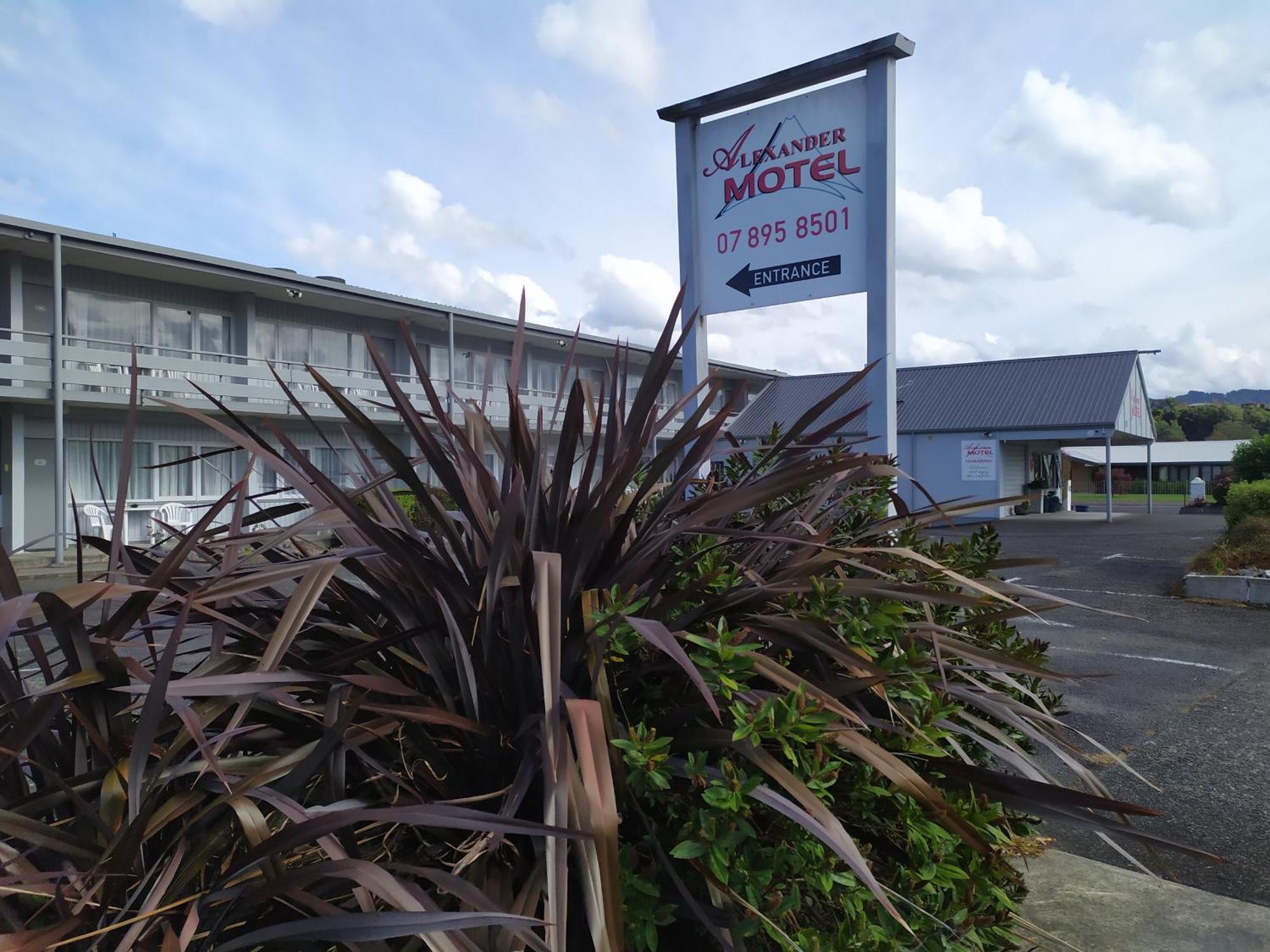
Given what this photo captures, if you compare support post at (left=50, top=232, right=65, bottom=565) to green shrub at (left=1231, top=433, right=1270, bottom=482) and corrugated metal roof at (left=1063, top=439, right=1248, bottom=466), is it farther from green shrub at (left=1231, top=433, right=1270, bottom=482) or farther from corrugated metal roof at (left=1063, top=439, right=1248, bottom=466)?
corrugated metal roof at (left=1063, top=439, right=1248, bottom=466)

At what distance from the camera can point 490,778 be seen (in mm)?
1560

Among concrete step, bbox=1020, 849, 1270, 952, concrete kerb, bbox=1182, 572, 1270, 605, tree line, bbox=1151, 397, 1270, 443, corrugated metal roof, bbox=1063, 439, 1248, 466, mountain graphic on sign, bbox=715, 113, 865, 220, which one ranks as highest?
tree line, bbox=1151, 397, 1270, 443

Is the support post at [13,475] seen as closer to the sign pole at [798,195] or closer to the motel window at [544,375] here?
the motel window at [544,375]

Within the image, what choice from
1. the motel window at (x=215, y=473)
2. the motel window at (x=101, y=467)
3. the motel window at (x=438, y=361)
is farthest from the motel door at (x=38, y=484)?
the motel window at (x=438, y=361)

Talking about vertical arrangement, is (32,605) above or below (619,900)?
above

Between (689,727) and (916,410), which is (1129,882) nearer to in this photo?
(689,727)

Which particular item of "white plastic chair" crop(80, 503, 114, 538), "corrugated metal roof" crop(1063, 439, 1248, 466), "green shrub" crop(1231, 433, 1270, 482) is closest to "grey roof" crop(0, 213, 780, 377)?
"white plastic chair" crop(80, 503, 114, 538)

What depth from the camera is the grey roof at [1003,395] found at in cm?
2964

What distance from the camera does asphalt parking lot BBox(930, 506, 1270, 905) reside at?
3.37 meters

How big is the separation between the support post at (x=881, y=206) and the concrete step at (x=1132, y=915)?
3372mm

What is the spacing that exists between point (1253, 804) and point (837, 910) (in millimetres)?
3385

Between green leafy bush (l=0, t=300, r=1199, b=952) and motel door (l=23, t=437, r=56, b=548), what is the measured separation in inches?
763

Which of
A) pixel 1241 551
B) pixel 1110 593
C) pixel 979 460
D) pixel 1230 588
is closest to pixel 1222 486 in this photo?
pixel 979 460

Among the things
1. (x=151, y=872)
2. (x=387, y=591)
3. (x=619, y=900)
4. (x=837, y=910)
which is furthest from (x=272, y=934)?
(x=837, y=910)
